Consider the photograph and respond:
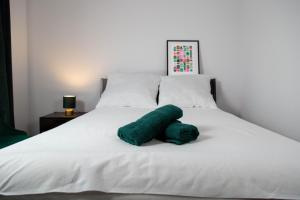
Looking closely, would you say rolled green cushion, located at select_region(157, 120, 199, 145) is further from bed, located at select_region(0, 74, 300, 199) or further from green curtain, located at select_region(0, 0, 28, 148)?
green curtain, located at select_region(0, 0, 28, 148)

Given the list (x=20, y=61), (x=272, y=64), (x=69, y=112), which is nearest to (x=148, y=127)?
(x=272, y=64)

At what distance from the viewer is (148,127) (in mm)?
1203

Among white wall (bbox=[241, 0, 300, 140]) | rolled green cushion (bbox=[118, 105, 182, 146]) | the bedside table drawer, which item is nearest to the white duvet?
rolled green cushion (bbox=[118, 105, 182, 146])

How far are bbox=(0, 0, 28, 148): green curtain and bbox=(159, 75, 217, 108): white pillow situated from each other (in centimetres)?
150

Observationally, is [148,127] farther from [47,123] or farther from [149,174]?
[47,123]

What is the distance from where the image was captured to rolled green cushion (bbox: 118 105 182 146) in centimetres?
114

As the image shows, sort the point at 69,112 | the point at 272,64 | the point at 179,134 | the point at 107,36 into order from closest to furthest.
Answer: the point at 179,134, the point at 272,64, the point at 69,112, the point at 107,36

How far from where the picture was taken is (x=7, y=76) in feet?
8.46

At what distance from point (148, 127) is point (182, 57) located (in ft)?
6.92

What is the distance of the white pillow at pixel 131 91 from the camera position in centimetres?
263

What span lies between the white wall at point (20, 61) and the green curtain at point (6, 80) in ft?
0.89

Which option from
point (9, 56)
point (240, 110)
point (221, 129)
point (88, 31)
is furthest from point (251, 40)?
point (9, 56)

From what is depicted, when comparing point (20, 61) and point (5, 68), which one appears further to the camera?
point (20, 61)

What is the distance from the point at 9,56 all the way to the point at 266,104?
281cm
